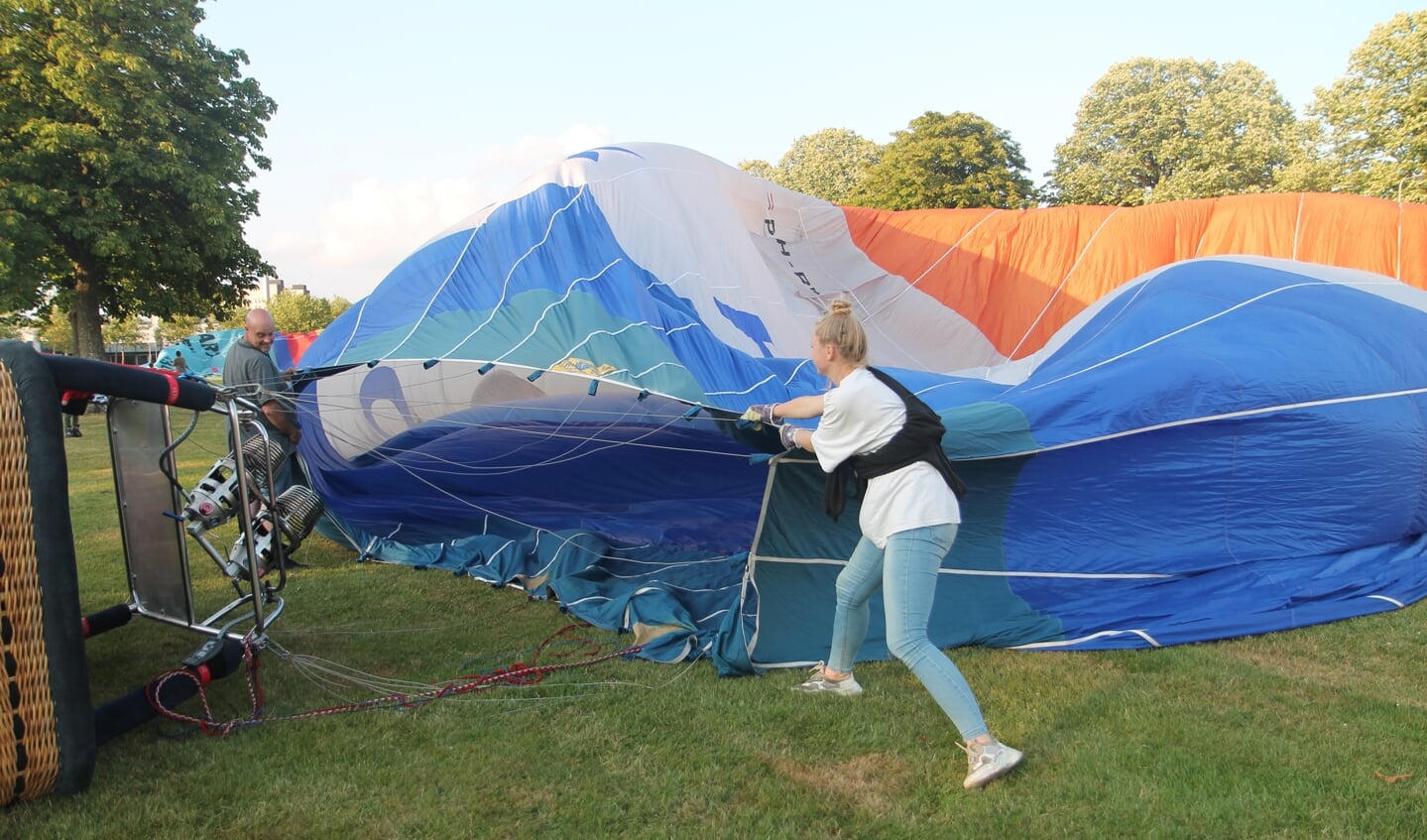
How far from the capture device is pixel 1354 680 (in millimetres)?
3221

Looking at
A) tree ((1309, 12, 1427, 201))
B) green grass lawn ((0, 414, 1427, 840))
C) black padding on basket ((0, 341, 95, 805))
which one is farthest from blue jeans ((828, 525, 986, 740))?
tree ((1309, 12, 1427, 201))

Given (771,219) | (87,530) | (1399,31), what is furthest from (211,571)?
(1399,31)

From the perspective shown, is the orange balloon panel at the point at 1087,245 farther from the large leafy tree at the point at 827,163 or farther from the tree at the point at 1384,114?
the large leafy tree at the point at 827,163

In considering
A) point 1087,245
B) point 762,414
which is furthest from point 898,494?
point 1087,245

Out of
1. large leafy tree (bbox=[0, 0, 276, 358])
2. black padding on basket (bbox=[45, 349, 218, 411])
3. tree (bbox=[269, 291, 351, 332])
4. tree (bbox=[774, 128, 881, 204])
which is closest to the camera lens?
black padding on basket (bbox=[45, 349, 218, 411])

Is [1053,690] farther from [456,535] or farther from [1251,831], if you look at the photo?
[456,535]

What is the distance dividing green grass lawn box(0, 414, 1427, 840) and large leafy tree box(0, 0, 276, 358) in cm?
1440

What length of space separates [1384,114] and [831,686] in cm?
2130

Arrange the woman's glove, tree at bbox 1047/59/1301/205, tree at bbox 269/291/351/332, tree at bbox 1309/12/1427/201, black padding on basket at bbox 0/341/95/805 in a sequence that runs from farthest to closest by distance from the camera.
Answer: tree at bbox 269/291/351/332 < tree at bbox 1047/59/1301/205 < tree at bbox 1309/12/1427/201 < the woman's glove < black padding on basket at bbox 0/341/95/805

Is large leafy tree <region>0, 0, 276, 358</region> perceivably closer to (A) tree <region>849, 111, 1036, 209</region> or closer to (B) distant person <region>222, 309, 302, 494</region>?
(B) distant person <region>222, 309, 302, 494</region>

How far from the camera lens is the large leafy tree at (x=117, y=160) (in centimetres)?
1472

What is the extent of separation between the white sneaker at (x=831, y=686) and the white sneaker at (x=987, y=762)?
25.9 inches

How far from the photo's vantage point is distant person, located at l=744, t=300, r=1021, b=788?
2.56 metres

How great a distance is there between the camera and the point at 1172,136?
2719 centimetres
